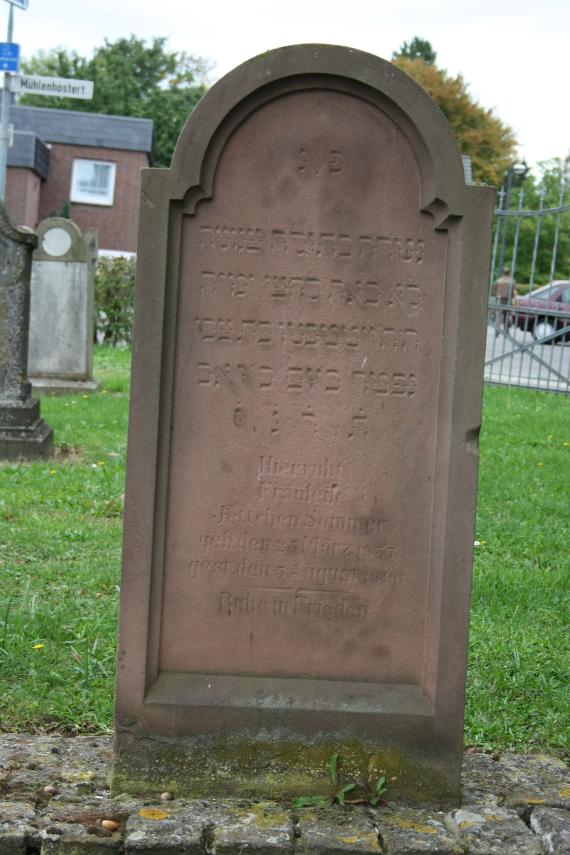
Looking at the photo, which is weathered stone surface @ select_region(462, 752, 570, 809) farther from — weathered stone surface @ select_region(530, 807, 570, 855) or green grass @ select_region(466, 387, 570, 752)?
green grass @ select_region(466, 387, 570, 752)

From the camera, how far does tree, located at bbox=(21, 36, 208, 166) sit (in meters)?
54.6

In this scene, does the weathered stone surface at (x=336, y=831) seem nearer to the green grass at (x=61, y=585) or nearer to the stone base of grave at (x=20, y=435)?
the green grass at (x=61, y=585)

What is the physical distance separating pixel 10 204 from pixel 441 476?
34.8 meters

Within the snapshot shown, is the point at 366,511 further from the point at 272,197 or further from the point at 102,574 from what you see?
the point at 102,574

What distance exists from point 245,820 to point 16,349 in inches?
259

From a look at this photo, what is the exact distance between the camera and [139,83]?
62.0m

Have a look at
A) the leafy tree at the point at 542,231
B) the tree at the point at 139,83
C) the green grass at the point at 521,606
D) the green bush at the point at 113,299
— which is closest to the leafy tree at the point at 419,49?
the tree at the point at 139,83

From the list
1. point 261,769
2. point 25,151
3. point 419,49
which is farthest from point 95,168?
point 419,49

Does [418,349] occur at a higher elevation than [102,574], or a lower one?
higher

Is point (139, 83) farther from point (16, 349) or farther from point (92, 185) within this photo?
point (16, 349)

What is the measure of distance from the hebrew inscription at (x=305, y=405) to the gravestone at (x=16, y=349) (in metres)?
5.91

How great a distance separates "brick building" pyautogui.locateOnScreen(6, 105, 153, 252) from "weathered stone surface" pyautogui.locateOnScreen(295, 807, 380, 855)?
36.9 meters

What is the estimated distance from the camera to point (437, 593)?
3.66 m

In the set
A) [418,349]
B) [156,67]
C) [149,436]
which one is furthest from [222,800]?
[156,67]
